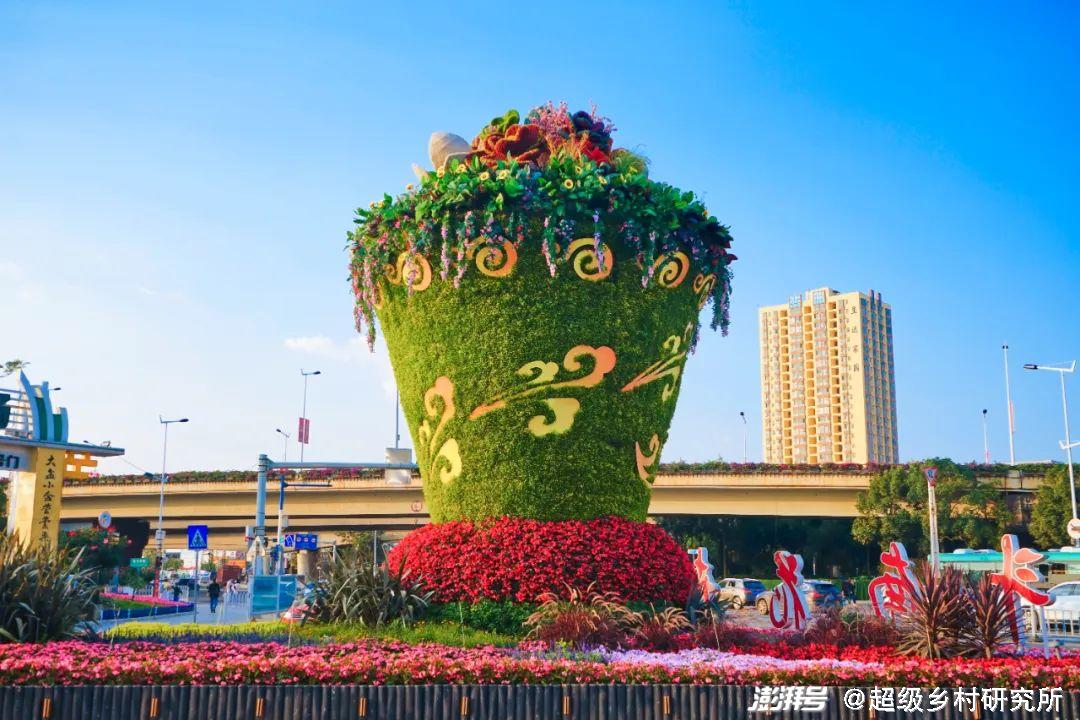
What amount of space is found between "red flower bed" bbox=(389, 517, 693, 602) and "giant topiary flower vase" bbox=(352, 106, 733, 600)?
4 cm

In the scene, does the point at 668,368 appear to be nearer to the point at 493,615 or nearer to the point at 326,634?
the point at 493,615

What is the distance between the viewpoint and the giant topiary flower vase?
542 inches

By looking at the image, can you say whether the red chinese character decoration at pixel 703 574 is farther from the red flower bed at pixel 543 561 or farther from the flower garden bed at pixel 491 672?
the flower garden bed at pixel 491 672

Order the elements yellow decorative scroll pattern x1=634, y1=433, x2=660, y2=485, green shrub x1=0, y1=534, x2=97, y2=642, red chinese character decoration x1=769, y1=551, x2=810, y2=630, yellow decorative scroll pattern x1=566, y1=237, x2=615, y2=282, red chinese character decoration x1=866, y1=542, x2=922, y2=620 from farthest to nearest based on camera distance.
Result: yellow decorative scroll pattern x1=634, y1=433, x2=660, y2=485, yellow decorative scroll pattern x1=566, y1=237, x2=615, y2=282, red chinese character decoration x1=769, y1=551, x2=810, y2=630, red chinese character decoration x1=866, y1=542, x2=922, y2=620, green shrub x1=0, y1=534, x2=97, y2=642

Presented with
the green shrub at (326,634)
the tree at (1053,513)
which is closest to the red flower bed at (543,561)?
the green shrub at (326,634)

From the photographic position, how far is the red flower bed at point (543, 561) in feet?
43.2

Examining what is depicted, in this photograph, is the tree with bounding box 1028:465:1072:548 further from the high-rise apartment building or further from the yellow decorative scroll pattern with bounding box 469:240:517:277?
the high-rise apartment building

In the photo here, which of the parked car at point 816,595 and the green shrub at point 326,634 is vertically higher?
the green shrub at point 326,634

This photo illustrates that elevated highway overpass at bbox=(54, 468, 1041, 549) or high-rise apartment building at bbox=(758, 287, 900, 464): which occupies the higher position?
high-rise apartment building at bbox=(758, 287, 900, 464)

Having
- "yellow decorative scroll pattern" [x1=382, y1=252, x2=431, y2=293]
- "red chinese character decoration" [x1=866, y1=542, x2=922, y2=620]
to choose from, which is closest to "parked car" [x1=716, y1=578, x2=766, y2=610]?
"red chinese character decoration" [x1=866, y1=542, x2=922, y2=620]

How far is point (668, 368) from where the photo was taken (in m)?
14.6

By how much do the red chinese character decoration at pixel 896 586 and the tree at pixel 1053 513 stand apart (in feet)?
109

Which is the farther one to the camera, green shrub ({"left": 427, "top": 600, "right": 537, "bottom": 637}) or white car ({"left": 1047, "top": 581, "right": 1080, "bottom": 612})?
white car ({"left": 1047, "top": 581, "right": 1080, "bottom": 612})

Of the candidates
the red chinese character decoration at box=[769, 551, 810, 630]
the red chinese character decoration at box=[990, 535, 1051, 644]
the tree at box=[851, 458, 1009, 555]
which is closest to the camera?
the red chinese character decoration at box=[990, 535, 1051, 644]
